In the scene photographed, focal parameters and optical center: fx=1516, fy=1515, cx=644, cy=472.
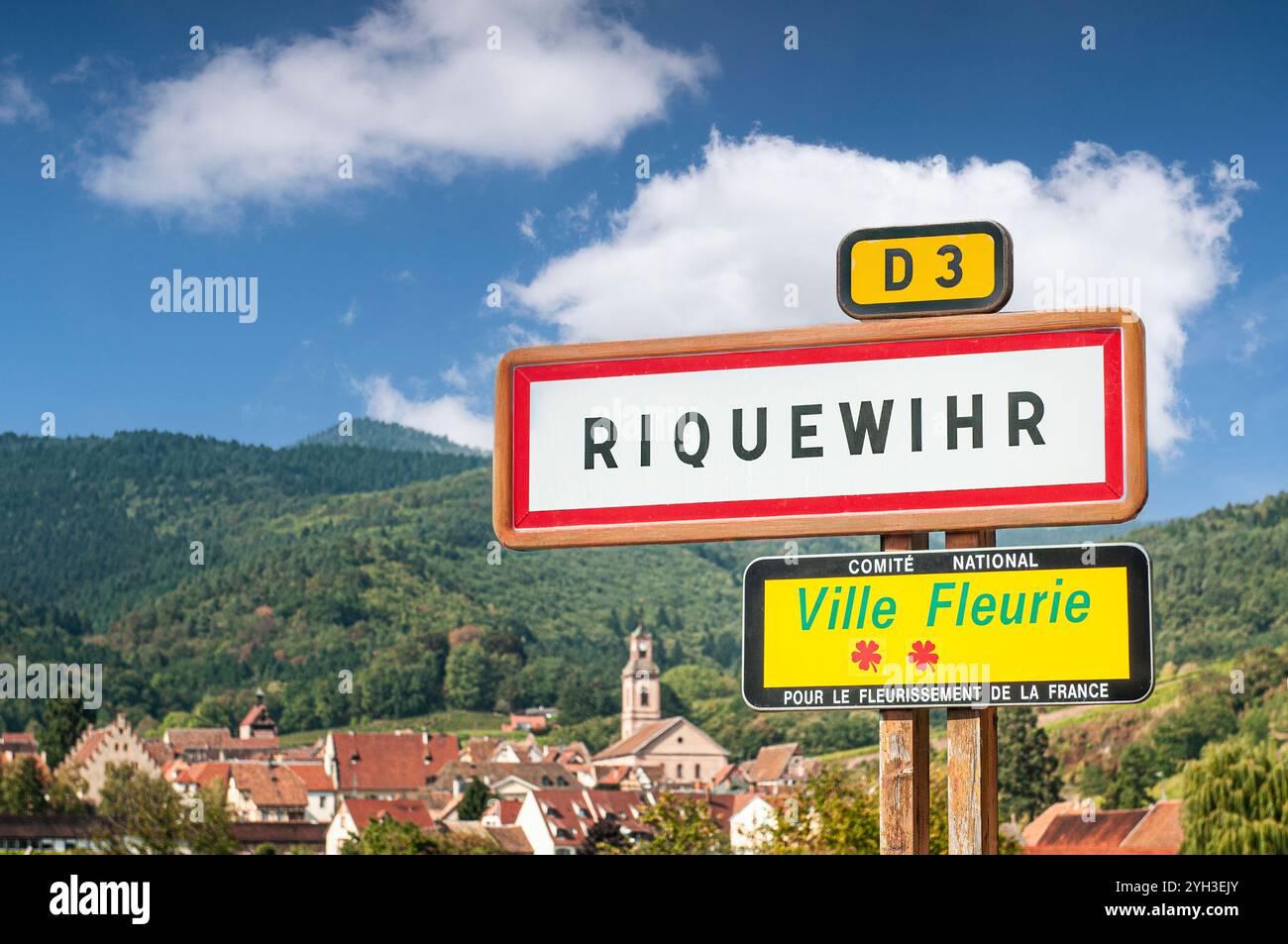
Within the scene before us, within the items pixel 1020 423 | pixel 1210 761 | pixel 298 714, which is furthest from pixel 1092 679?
pixel 298 714

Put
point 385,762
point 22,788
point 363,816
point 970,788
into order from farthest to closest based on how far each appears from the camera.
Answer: point 385,762, point 363,816, point 22,788, point 970,788

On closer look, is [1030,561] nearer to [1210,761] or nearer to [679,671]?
[1210,761]

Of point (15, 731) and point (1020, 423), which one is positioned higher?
point (1020, 423)

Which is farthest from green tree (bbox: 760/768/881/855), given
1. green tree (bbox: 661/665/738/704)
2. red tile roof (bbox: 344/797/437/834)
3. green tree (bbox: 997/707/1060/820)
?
green tree (bbox: 661/665/738/704)

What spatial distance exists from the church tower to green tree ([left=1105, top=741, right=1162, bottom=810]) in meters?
80.7

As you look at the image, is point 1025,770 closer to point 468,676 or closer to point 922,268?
point 922,268

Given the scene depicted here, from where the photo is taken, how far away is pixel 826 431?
373 centimetres

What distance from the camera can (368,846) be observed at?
235ft

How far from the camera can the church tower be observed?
169m

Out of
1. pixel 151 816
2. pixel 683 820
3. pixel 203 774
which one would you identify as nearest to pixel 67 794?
pixel 151 816

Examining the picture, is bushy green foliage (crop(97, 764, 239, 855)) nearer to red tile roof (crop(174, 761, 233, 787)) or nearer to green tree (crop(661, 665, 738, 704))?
red tile roof (crop(174, 761, 233, 787))

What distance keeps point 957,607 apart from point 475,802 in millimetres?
99489

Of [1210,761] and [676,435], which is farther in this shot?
[1210,761]
